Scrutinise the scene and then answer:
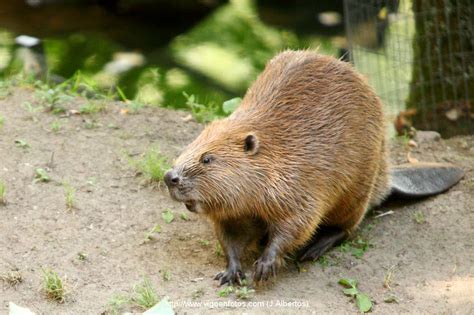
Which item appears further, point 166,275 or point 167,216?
point 167,216

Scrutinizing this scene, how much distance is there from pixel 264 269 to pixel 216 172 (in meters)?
0.51

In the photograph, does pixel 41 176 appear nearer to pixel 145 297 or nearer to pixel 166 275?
pixel 166 275

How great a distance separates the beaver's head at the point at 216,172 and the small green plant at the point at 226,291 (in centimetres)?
38

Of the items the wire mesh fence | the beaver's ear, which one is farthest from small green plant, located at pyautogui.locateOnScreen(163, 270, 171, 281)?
the wire mesh fence

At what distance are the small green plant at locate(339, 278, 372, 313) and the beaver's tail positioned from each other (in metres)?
0.94

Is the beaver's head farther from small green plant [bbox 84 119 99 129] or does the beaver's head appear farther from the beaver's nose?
small green plant [bbox 84 119 99 129]

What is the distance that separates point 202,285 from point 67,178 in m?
1.22

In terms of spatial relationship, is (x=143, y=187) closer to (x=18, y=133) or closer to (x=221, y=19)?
(x=18, y=133)

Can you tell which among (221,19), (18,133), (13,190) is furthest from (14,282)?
(221,19)

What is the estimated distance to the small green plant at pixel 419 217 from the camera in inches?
183

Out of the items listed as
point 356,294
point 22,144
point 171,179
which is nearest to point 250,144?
point 171,179

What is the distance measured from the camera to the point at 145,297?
12.0 feet

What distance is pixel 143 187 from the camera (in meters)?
4.75

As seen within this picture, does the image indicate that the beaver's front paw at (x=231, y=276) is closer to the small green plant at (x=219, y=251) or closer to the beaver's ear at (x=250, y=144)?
the small green plant at (x=219, y=251)
